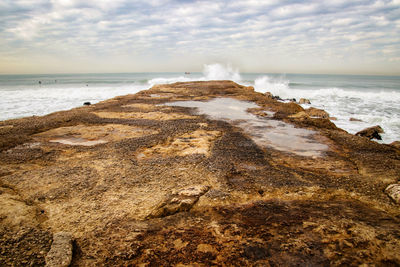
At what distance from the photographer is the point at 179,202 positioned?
3139mm

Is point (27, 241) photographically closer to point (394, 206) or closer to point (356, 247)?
point (356, 247)

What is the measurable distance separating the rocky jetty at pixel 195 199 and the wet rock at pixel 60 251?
0.01 metres

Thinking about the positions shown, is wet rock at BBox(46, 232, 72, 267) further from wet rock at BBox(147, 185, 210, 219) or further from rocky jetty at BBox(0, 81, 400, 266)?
wet rock at BBox(147, 185, 210, 219)

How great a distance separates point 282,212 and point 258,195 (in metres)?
0.51

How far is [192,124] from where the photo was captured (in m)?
7.38

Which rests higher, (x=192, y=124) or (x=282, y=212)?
(x=192, y=124)

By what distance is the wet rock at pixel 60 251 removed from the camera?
213 centimetres

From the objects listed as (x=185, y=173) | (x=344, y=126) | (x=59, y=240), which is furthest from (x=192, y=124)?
(x=344, y=126)

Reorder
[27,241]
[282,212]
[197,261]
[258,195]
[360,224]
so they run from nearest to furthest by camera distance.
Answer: [197,261] < [27,241] < [360,224] < [282,212] < [258,195]

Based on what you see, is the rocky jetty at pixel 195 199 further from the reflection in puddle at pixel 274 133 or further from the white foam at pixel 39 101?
the white foam at pixel 39 101

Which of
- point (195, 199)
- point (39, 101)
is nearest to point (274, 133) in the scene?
point (195, 199)

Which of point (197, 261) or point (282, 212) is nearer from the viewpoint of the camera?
point (197, 261)

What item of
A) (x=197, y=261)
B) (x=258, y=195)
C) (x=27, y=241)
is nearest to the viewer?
(x=197, y=261)

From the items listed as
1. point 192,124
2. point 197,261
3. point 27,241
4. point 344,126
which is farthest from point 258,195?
point 344,126
